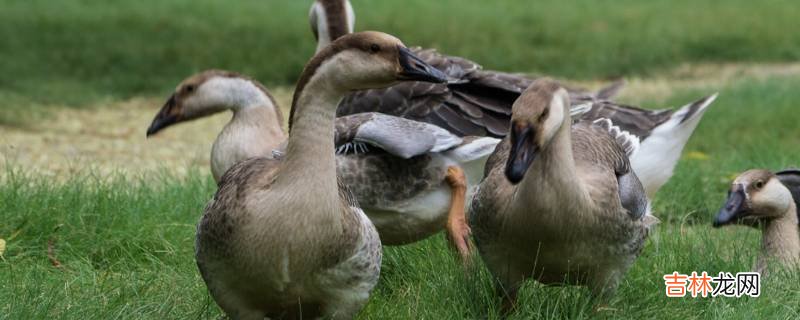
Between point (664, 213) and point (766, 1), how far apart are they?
1196 cm

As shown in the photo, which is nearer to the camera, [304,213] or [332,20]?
[304,213]

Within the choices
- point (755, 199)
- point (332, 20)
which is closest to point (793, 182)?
point (755, 199)

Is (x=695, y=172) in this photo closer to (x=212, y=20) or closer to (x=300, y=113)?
(x=300, y=113)

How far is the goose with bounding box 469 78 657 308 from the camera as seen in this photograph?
422 cm

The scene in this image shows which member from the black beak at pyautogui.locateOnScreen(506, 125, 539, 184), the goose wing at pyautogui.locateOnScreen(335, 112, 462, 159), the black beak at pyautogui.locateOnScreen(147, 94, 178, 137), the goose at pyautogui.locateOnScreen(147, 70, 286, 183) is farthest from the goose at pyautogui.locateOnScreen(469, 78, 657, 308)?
the black beak at pyautogui.locateOnScreen(147, 94, 178, 137)

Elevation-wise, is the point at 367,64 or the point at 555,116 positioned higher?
the point at 367,64

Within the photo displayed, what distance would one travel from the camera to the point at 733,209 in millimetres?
6055

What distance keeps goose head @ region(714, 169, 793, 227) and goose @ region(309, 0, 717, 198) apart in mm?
666

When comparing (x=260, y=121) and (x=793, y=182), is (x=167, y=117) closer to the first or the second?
(x=260, y=121)

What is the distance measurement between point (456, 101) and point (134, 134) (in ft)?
16.3

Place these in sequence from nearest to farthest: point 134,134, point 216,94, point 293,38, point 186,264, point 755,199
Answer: point 186,264 < point 755,199 < point 216,94 < point 134,134 < point 293,38

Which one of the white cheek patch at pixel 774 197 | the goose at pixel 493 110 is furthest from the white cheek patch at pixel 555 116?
the goose at pixel 493 110

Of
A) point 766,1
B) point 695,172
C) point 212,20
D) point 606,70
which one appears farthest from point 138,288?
point 766,1

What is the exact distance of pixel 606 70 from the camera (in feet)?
47.0
